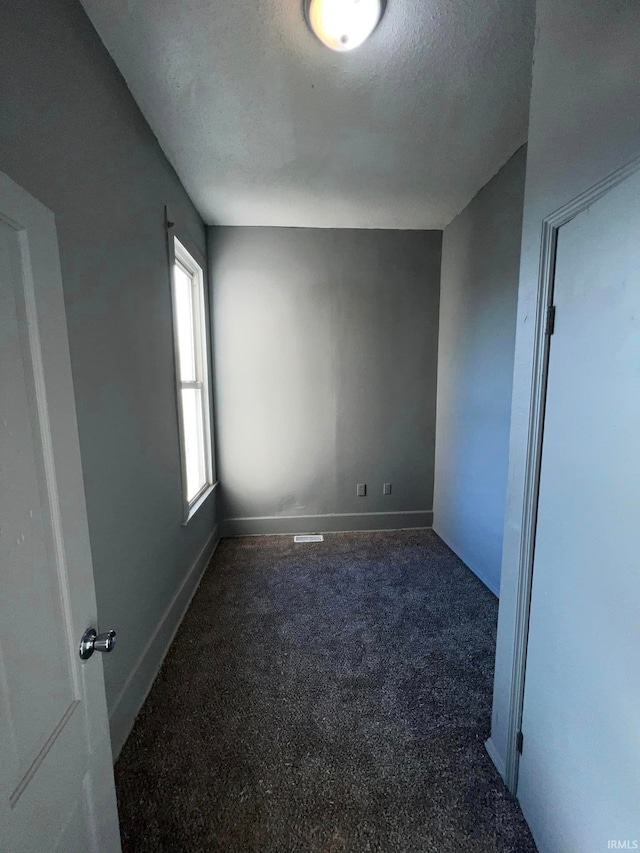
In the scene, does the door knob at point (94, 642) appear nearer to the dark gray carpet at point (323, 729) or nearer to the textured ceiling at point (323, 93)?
the dark gray carpet at point (323, 729)

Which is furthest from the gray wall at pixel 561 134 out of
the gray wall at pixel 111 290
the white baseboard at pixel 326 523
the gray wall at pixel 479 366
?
the white baseboard at pixel 326 523

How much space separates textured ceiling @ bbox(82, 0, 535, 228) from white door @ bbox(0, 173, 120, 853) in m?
1.19

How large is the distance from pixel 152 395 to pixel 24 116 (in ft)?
3.56

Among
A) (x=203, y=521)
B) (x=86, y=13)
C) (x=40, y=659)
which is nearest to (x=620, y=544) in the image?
(x=40, y=659)

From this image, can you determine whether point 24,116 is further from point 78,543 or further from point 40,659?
point 40,659

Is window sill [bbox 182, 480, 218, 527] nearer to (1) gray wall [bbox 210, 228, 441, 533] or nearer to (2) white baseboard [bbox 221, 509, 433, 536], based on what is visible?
(1) gray wall [bbox 210, 228, 441, 533]

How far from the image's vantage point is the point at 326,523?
3332 mm

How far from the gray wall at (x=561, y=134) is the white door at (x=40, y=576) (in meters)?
1.19

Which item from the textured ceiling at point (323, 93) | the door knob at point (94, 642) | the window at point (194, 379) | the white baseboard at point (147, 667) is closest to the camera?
the door knob at point (94, 642)

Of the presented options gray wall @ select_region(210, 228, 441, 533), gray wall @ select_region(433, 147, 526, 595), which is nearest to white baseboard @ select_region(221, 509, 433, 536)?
gray wall @ select_region(210, 228, 441, 533)

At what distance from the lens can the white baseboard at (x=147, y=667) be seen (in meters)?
1.34

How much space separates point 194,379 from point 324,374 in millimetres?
1148

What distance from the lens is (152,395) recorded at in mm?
1770

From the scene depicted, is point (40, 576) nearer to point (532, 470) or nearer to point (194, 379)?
point (532, 470)
